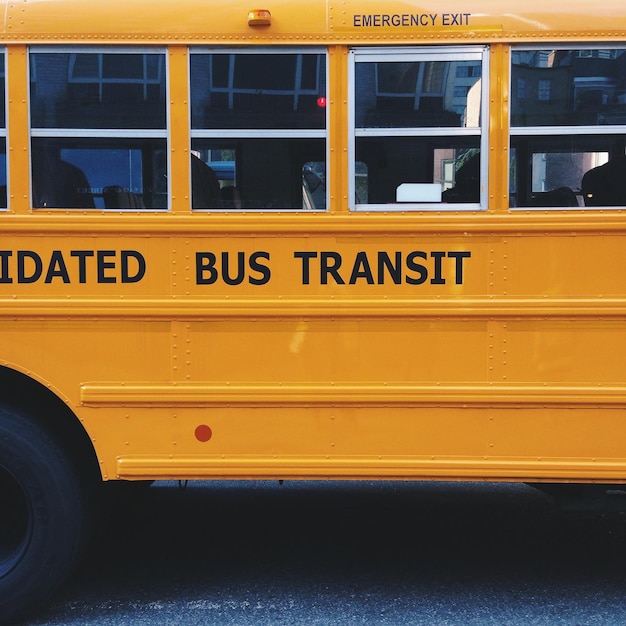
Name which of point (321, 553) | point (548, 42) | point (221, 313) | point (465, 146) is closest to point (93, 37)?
point (221, 313)

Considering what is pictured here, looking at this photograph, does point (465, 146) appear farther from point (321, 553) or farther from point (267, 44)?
point (321, 553)

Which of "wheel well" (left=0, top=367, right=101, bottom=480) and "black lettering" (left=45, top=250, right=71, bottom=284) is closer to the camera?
"black lettering" (left=45, top=250, right=71, bottom=284)

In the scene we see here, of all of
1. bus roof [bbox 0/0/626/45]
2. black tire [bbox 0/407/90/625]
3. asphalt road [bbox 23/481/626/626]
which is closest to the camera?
bus roof [bbox 0/0/626/45]

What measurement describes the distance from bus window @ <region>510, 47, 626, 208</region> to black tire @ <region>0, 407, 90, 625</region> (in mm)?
2342

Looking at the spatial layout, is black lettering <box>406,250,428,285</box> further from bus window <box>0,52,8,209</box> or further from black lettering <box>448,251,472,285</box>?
bus window <box>0,52,8,209</box>

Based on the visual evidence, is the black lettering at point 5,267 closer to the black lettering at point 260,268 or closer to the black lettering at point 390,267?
the black lettering at point 260,268

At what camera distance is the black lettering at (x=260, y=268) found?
123 inches

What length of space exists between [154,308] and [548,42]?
2.05 metres

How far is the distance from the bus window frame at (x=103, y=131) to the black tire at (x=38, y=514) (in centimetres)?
103

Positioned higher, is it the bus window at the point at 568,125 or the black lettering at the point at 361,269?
the bus window at the point at 568,125

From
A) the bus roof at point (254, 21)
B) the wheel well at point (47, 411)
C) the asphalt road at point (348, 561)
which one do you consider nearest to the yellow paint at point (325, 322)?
the bus roof at point (254, 21)

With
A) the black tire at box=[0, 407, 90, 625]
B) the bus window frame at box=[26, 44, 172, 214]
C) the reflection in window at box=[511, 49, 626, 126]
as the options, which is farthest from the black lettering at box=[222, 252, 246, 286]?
the reflection in window at box=[511, 49, 626, 126]

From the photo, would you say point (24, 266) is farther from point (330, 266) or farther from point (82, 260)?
point (330, 266)

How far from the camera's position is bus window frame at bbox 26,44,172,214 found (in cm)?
309
